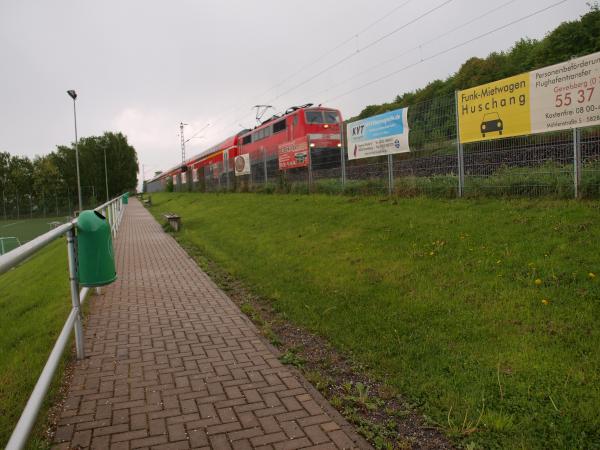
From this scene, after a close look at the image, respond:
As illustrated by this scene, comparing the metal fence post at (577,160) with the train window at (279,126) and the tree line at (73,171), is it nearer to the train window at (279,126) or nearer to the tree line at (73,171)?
the train window at (279,126)

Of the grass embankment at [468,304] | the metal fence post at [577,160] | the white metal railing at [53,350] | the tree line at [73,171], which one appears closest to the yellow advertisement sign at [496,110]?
the metal fence post at [577,160]

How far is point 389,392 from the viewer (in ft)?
11.5

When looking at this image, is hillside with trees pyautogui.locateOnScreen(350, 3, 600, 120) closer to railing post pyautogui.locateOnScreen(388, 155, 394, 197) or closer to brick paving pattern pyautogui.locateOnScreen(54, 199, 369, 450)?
railing post pyautogui.locateOnScreen(388, 155, 394, 197)

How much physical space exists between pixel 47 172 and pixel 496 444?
250ft

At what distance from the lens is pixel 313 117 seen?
20.6 meters

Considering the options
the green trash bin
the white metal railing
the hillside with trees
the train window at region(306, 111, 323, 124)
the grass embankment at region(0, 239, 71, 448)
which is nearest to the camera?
the white metal railing

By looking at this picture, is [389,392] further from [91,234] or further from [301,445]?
[91,234]

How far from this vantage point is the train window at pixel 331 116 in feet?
68.9

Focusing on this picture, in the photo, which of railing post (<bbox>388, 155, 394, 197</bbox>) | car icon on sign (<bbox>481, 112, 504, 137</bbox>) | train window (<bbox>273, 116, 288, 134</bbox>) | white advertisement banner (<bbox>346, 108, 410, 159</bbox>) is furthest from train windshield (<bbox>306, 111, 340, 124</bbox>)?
car icon on sign (<bbox>481, 112, 504, 137</bbox>)

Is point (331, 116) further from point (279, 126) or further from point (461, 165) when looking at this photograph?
point (461, 165)

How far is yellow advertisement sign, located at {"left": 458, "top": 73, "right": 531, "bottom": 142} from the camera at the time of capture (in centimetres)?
761

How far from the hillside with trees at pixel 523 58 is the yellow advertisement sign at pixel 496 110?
15.1m

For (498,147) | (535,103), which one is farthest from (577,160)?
(498,147)

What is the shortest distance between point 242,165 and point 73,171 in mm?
56321
